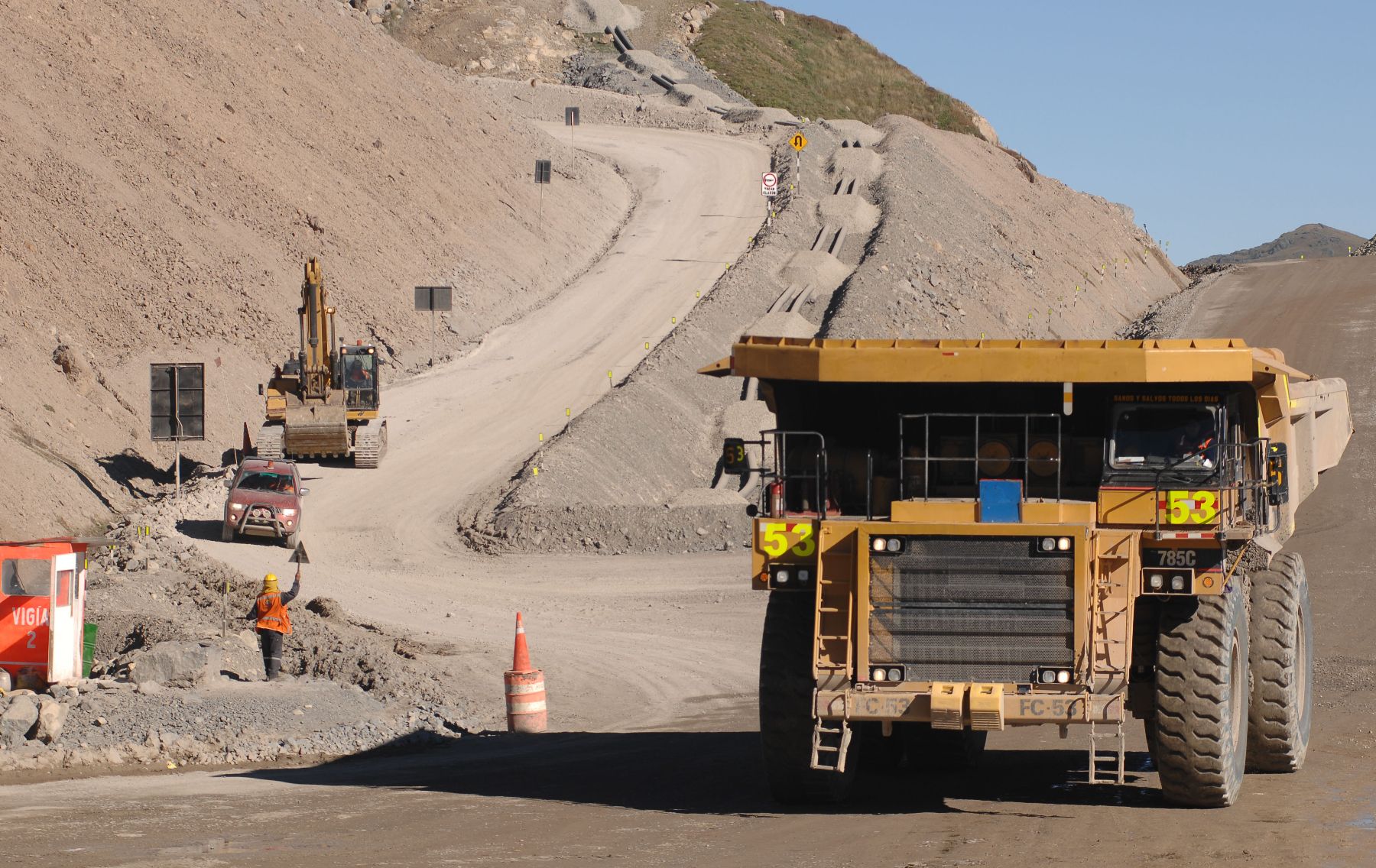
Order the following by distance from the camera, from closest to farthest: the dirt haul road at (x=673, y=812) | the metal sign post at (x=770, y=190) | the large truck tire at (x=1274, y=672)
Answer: the dirt haul road at (x=673, y=812)
the large truck tire at (x=1274, y=672)
the metal sign post at (x=770, y=190)

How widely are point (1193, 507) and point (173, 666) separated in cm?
1169

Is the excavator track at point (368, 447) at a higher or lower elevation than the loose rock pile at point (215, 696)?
higher

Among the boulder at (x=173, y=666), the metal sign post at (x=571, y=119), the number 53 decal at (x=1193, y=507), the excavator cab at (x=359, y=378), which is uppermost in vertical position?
the metal sign post at (x=571, y=119)

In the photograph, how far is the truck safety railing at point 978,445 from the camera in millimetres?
12742

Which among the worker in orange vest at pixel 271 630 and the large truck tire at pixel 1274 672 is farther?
the worker in orange vest at pixel 271 630

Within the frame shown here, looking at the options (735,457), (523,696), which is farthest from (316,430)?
(735,457)

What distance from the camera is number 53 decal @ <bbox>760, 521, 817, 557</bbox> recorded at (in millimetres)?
12869

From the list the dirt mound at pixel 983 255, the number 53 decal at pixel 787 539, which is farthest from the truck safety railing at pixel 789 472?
the dirt mound at pixel 983 255

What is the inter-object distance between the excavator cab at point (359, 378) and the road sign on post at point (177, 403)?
169 inches

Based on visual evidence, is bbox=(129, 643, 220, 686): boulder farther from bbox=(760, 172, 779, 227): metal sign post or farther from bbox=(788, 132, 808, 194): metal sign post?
bbox=(788, 132, 808, 194): metal sign post

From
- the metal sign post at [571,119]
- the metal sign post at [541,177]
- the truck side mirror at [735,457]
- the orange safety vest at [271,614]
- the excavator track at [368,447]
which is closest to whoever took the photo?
the truck side mirror at [735,457]

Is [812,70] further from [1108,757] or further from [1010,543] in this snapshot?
[1010,543]

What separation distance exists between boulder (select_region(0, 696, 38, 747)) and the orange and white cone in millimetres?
4981

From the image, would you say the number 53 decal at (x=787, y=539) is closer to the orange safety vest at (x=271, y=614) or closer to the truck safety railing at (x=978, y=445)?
the truck safety railing at (x=978, y=445)
